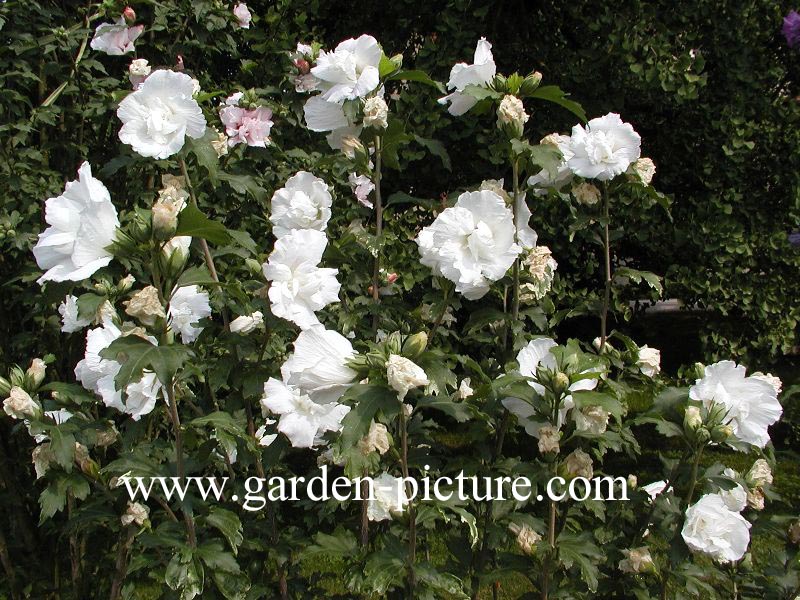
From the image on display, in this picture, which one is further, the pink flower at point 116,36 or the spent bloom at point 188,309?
the pink flower at point 116,36

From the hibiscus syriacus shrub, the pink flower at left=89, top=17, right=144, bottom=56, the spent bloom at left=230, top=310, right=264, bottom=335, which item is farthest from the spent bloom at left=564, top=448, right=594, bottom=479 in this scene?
the pink flower at left=89, top=17, right=144, bottom=56

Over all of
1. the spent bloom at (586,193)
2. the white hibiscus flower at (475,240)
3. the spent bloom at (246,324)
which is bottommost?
the spent bloom at (246,324)

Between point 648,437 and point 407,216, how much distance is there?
2467mm

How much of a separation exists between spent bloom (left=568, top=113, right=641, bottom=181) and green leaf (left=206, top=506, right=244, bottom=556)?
105cm

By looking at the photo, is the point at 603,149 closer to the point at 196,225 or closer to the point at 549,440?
the point at 549,440

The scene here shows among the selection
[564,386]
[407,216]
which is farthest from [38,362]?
[407,216]

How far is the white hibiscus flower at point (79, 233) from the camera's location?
1255 mm

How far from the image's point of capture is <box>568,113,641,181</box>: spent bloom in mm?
1691

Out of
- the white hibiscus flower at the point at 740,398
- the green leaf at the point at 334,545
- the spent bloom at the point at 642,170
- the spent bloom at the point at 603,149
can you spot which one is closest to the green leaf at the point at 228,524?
the green leaf at the point at 334,545

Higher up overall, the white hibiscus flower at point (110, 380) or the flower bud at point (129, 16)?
the flower bud at point (129, 16)

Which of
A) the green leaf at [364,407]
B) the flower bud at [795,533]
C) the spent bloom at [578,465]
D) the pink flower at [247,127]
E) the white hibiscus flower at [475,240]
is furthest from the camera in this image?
the pink flower at [247,127]

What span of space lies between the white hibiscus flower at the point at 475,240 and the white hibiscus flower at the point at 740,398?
1.54 feet

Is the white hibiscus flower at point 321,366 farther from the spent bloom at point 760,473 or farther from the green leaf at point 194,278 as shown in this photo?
the spent bloom at point 760,473

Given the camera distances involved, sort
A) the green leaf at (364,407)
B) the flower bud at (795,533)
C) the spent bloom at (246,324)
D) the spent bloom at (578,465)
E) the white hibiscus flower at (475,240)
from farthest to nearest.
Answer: the flower bud at (795,533) → the spent bloom at (246,324) → the spent bloom at (578,465) → the white hibiscus flower at (475,240) → the green leaf at (364,407)
